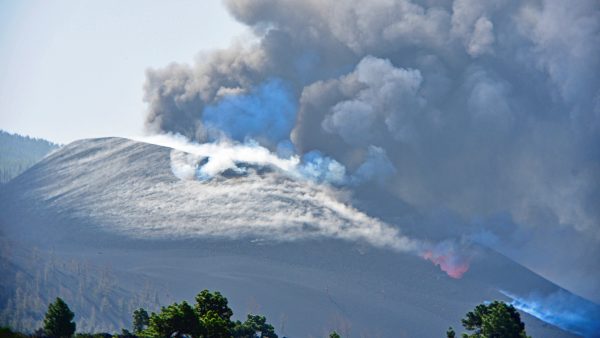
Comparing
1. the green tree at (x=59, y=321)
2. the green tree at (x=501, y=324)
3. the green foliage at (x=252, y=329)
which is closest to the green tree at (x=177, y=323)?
the green tree at (x=59, y=321)

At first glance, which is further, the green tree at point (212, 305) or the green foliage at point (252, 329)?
the green foliage at point (252, 329)

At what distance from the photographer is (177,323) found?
3570 inches

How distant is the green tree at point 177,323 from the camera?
90500 mm

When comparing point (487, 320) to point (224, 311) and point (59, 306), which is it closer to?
point (224, 311)

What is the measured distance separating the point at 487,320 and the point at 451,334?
10.1 metres

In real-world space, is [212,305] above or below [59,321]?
above

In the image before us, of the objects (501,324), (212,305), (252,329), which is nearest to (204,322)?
(212,305)

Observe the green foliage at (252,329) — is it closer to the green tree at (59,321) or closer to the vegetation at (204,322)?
the vegetation at (204,322)

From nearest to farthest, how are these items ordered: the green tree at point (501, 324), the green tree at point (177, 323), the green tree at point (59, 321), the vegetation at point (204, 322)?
the green tree at point (177, 323)
the vegetation at point (204, 322)
the green tree at point (59, 321)
the green tree at point (501, 324)

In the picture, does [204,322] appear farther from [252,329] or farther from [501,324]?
[501,324]

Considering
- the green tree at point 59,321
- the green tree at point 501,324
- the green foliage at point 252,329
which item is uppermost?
the green tree at point 501,324

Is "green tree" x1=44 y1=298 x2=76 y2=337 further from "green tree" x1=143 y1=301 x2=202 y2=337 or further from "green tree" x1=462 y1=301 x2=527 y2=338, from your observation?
"green tree" x1=462 y1=301 x2=527 y2=338

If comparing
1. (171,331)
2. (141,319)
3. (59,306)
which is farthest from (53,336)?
(141,319)

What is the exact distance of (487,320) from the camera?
361 ft
